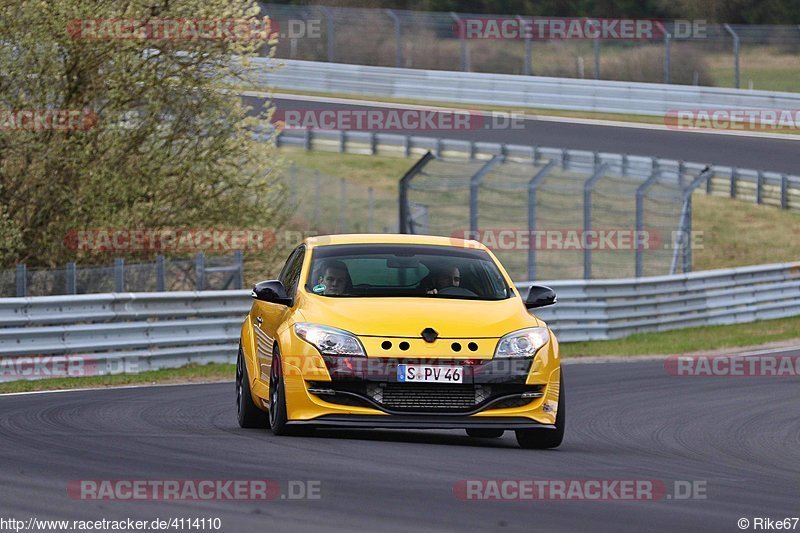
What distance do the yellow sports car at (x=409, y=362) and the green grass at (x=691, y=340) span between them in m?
10.9

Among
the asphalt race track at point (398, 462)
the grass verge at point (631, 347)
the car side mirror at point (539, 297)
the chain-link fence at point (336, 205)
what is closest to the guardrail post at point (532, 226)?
the grass verge at point (631, 347)

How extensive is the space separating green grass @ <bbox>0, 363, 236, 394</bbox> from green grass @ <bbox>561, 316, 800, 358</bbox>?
5322 mm

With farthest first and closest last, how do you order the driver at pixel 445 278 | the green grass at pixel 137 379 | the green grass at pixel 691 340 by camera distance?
1. the green grass at pixel 691 340
2. the green grass at pixel 137 379
3. the driver at pixel 445 278

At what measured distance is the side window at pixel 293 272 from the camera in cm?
1095

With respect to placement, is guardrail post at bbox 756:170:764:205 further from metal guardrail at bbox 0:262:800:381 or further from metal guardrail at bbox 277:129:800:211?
metal guardrail at bbox 0:262:800:381

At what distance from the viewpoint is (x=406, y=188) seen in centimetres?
2472

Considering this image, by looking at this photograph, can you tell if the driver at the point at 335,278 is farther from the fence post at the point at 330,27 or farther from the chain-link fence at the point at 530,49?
the fence post at the point at 330,27

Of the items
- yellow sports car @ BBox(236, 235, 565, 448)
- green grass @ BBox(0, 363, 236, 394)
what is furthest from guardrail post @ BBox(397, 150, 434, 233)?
yellow sports car @ BBox(236, 235, 565, 448)

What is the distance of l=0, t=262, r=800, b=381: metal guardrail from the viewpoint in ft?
55.5

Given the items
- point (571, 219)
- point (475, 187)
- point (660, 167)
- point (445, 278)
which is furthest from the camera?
point (571, 219)

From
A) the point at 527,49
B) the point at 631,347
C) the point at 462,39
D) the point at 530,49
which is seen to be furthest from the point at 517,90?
the point at 631,347

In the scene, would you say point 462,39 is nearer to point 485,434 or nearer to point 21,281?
point 21,281

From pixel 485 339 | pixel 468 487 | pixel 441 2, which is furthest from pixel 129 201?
pixel 441 2

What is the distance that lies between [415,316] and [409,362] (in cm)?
36
